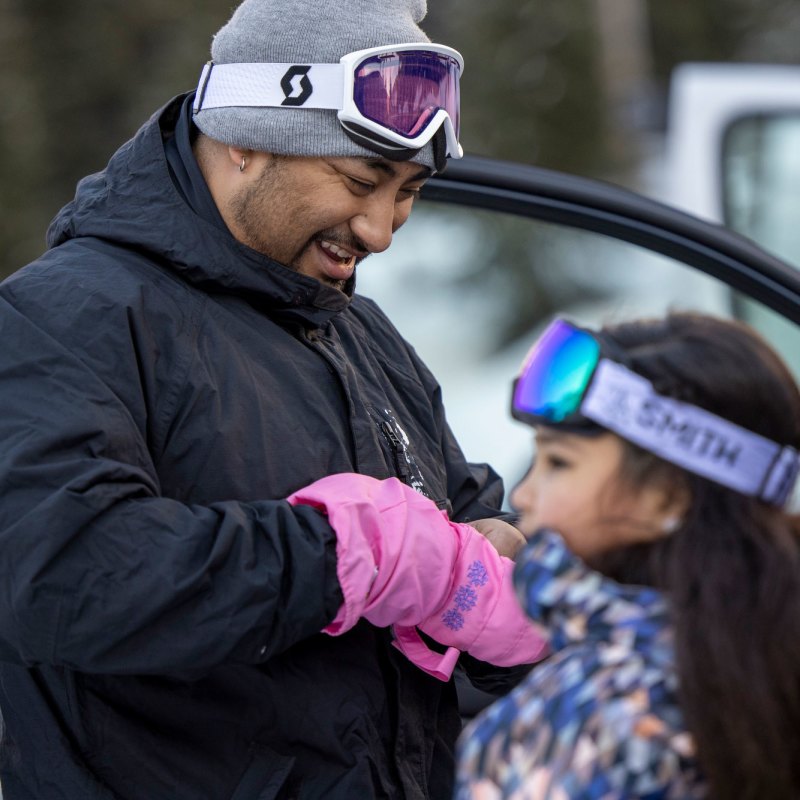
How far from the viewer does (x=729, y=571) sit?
54.1 inches

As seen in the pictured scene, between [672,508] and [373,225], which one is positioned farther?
[373,225]

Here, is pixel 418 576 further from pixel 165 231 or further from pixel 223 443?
pixel 165 231

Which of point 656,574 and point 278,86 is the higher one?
point 278,86

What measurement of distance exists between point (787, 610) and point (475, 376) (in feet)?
16.3

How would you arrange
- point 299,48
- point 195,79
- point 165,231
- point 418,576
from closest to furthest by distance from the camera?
point 418,576 < point 165,231 < point 299,48 < point 195,79

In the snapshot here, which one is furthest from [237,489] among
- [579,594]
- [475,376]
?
[475,376]

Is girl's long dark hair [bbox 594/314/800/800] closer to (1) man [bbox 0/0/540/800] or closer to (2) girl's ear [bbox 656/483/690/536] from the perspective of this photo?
(2) girl's ear [bbox 656/483/690/536]

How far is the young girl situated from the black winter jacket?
0.39 m

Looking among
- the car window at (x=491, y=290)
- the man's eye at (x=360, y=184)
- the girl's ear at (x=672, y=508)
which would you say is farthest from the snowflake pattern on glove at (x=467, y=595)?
the car window at (x=491, y=290)

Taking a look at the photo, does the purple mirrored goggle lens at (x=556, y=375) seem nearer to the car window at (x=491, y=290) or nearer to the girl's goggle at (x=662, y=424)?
the girl's goggle at (x=662, y=424)

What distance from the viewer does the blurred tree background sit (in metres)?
10.9

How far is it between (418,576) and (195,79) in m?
10.7

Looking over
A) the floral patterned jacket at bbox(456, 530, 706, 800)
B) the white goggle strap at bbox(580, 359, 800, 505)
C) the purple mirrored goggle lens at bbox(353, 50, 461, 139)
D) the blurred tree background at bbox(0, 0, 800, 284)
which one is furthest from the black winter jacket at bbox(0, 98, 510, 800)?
the blurred tree background at bbox(0, 0, 800, 284)

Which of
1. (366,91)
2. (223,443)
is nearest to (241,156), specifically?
(366,91)
